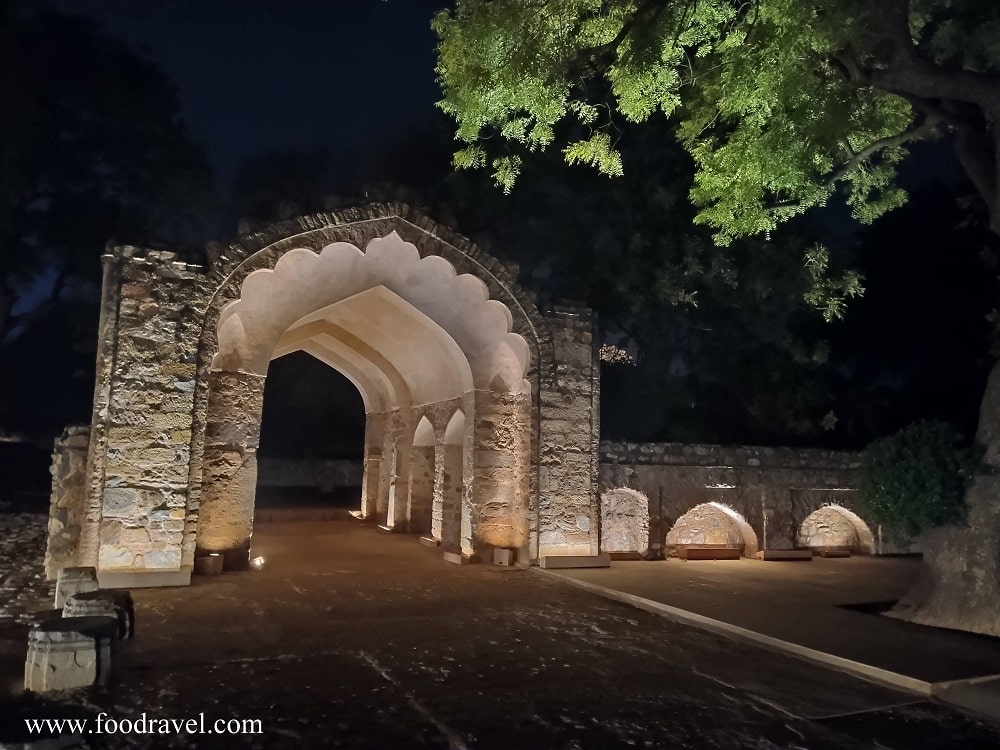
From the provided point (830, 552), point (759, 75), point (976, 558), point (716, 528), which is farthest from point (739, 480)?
point (759, 75)

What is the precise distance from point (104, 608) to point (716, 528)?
9269 mm

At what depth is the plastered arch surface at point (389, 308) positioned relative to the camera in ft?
29.7

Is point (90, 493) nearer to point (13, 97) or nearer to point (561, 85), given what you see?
point (561, 85)

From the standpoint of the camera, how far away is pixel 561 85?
22.7ft

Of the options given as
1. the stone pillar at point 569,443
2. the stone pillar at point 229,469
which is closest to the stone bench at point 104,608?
the stone pillar at point 229,469

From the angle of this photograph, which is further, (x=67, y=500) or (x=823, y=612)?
(x=67, y=500)

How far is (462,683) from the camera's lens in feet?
15.4

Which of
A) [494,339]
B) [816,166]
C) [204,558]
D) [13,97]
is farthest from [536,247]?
[13,97]

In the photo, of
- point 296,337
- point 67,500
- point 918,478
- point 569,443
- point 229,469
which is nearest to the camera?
point 918,478

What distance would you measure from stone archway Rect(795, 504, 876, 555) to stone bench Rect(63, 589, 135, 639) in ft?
34.3

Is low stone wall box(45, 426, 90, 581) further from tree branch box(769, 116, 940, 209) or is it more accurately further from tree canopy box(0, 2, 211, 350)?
tree canopy box(0, 2, 211, 350)

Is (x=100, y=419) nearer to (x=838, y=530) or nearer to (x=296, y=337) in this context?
(x=296, y=337)

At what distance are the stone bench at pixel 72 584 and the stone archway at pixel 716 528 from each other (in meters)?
8.23

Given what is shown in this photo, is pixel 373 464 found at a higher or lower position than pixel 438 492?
higher
